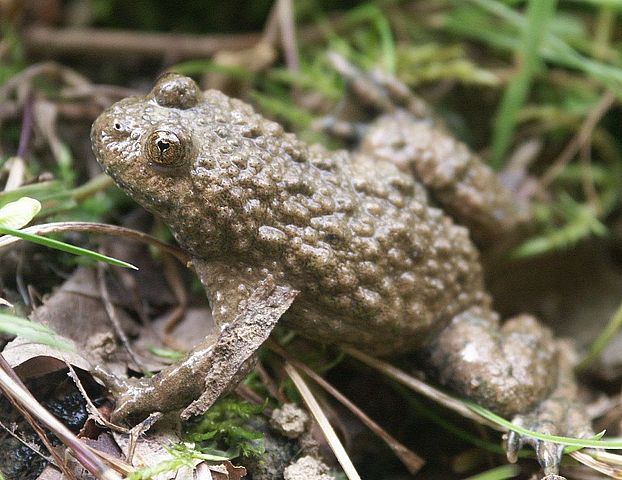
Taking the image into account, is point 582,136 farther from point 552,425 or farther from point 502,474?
point 502,474

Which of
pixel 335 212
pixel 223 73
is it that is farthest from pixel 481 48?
pixel 335 212

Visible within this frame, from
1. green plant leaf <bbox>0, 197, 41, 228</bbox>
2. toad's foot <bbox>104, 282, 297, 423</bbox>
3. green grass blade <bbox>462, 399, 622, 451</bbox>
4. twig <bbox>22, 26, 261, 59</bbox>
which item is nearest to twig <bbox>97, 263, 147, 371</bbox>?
toad's foot <bbox>104, 282, 297, 423</bbox>

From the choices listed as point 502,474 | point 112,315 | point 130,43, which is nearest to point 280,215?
point 112,315

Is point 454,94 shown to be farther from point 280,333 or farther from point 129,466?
point 129,466

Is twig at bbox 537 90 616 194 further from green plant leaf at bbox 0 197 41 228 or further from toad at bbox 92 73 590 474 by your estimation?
green plant leaf at bbox 0 197 41 228

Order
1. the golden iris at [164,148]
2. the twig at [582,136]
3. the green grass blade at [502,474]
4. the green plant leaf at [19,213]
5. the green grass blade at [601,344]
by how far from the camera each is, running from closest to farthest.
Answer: the green plant leaf at [19,213] → the golden iris at [164,148] → the green grass blade at [502,474] → the green grass blade at [601,344] → the twig at [582,136]

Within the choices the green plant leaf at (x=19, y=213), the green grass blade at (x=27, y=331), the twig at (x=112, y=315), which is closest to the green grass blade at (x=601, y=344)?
the twig at (x=112, y=315)

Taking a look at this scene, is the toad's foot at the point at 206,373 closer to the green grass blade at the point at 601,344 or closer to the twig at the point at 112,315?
the twig at the point at 112,315
